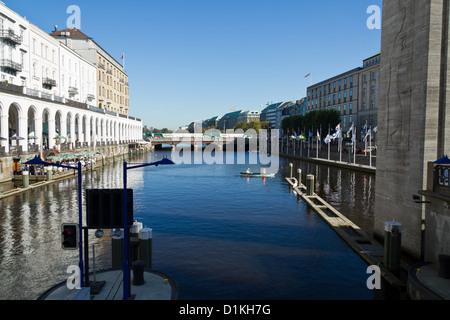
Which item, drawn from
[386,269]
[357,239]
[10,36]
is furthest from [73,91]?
[386,269]

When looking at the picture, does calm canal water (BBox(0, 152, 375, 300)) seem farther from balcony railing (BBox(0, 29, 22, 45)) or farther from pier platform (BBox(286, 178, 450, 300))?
balcony railing (BBox(0, 29, 22, 45))

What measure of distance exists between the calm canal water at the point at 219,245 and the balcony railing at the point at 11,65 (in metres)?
24.0

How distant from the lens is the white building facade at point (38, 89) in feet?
157

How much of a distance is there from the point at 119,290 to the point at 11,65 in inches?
2022

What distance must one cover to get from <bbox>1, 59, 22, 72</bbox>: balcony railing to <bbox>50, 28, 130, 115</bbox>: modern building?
42.8 meters

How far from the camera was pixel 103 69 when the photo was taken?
336 feet

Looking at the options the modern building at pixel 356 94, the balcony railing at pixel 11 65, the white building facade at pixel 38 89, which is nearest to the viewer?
the white building facade at pixel 38 89

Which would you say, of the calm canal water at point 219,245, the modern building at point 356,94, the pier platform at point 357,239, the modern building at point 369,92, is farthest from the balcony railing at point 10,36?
the modern building at point 369,92

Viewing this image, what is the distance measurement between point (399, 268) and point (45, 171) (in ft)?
144

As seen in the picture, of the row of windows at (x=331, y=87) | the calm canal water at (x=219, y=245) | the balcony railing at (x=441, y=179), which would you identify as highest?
the row of windows at (x=331, y=87)

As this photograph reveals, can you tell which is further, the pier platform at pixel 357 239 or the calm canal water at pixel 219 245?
the pier platform at pixel 357 239

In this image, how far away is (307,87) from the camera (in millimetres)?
144875

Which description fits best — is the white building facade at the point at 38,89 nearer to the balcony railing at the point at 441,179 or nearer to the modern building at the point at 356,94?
the balcony railing at the point at 441,179
